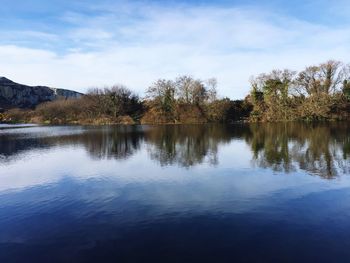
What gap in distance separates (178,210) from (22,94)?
7292 inches

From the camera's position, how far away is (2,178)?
1727 cm

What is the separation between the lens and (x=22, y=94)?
6919 inches

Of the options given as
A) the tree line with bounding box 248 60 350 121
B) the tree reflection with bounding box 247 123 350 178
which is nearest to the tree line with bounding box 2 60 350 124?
the tree line with bounding box 248 60 350 121

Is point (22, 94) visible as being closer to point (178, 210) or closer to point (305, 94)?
point (305, 94)

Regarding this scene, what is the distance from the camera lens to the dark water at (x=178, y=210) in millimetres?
8094

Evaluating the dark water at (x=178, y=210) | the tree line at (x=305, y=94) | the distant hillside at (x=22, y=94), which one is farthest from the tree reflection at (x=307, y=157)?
the distant hillside at (x=22, y=94)

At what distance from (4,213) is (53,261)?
4881 millimetres

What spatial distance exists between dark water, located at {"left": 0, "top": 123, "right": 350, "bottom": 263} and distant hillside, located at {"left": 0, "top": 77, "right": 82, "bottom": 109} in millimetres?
156197

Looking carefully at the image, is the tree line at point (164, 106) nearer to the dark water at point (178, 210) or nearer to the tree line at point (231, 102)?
the tree line at point (231, 102)

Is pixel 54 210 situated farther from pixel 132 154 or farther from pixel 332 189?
pixel 132 154

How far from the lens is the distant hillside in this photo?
168625 mm

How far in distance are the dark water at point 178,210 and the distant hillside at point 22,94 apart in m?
156

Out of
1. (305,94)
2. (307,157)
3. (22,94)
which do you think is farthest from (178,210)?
(22,94)

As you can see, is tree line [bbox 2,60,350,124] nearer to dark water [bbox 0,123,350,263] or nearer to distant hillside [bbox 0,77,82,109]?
dark water [bbox 0,123,350,263]
